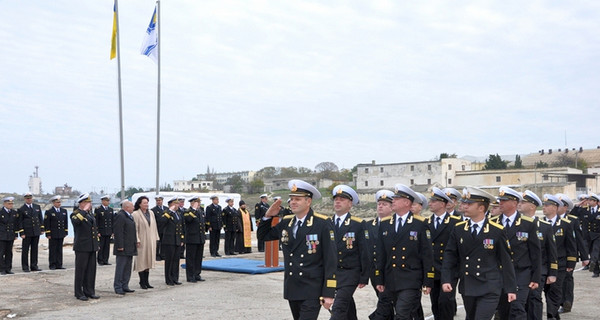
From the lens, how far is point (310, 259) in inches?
254

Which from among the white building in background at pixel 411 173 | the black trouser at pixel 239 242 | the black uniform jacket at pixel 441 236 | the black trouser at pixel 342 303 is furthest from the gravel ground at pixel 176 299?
the white building in background at pixel 411 173

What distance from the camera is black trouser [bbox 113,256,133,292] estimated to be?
502 inches

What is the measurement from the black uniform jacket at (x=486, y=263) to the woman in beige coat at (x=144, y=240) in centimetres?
767

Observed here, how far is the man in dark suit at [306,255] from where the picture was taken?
20.8 ft

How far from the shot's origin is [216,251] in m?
21.6

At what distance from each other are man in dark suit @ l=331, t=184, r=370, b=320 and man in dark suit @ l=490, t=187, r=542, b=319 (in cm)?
178

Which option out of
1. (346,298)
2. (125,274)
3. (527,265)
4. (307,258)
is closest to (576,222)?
(527,265)

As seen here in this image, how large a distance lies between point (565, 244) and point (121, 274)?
8062 millimetres

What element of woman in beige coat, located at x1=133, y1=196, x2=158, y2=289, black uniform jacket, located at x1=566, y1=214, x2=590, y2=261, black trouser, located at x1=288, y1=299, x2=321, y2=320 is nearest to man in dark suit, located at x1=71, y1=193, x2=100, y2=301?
woman in beige coat, located at x1=133, y1=196, x2=158, y2=289

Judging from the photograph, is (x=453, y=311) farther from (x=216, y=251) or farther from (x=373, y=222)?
(x=216, y=251)

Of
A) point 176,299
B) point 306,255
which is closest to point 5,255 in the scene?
point 176,299

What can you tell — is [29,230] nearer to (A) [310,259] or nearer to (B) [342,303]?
(B) [342,303]

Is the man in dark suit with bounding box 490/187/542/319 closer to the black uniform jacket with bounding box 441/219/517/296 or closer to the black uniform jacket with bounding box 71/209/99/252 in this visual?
the black uniform jacket with bounding box 441/219/517/296

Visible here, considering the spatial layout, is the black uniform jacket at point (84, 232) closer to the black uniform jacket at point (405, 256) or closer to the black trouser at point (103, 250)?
the black uniform jacket at point (405, 256)
